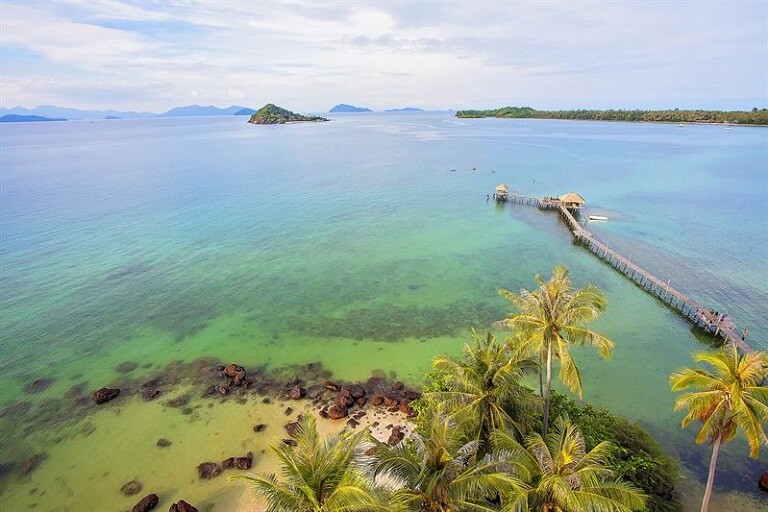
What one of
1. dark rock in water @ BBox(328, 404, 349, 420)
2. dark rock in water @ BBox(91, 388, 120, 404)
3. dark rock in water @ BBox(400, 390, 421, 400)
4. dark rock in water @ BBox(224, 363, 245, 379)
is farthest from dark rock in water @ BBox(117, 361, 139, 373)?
dark rock in water @ BBox(400, 390, 421, 400)

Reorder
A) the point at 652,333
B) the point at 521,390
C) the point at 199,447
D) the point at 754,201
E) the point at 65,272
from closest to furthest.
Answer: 1. the point at 521,390
2. the point at 199,447
3. the point at 652,333
4. the point at 65,272
5. the point at 754,201

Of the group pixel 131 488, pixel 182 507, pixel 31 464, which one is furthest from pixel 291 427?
pixel 31 464

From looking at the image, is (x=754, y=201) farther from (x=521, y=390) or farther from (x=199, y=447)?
(x=199, y=447)

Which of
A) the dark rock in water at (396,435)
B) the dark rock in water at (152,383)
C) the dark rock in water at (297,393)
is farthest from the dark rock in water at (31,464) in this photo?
Answer: the dark rock in water at (396,435)

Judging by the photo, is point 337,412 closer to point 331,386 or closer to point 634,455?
point 331,386

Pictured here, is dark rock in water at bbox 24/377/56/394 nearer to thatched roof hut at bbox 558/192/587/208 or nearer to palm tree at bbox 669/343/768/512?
palm tree at bbox 669/343/768/512

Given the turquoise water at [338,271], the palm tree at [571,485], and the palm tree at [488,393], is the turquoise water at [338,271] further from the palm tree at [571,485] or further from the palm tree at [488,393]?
the palm tree at [571,485]

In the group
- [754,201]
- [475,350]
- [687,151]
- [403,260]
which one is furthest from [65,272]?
[687,151]
